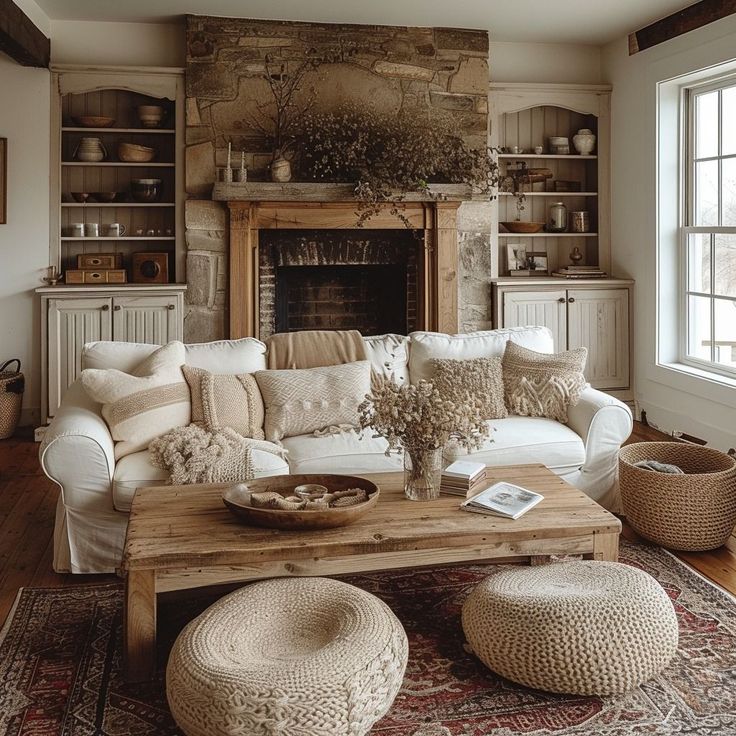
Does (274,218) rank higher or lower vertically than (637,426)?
higher

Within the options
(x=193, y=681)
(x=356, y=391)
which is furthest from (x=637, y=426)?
(x=193, y=681)

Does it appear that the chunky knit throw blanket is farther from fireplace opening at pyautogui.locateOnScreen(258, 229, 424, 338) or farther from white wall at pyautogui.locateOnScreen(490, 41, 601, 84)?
white wall at pyautogui.locateOnScreen(490, 41, 601, 84)

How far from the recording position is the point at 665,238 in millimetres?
5715

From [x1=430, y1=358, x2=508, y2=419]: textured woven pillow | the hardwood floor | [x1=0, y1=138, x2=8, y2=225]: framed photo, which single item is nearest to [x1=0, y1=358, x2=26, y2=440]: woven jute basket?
the hardwood floor

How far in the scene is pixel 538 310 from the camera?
608 centimetres

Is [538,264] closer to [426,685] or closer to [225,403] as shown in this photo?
[225,403]

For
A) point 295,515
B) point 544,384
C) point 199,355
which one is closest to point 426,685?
point 295,515

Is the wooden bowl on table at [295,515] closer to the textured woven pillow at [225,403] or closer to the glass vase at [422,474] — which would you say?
the glass vase at [422,474]

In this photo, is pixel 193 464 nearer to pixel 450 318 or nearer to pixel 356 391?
pixel 356 391

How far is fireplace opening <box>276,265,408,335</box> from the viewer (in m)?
6.29

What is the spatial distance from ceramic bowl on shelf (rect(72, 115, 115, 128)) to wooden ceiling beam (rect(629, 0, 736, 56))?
3747 mm

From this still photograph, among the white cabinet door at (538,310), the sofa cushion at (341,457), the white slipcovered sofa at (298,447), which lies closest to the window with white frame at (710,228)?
the white cabinet door at (538,310)

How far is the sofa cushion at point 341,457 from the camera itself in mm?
3492

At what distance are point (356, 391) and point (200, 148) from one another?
271 centimetres
